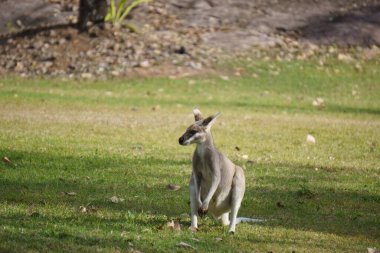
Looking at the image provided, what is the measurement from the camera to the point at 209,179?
8.46 meters

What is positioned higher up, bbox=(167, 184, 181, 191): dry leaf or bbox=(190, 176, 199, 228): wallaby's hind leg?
bbox=(190, 176, 199, 228): wallaby's hind leg

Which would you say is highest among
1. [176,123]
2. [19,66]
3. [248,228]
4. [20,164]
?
[248,228]

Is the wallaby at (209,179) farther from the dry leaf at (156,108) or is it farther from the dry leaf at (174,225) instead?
the dry leaf at (156,108)

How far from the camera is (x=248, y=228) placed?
8.71 meters

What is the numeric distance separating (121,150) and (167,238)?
6.18 metres

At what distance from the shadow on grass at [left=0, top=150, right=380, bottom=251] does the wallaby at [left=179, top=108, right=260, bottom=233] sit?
53 cm

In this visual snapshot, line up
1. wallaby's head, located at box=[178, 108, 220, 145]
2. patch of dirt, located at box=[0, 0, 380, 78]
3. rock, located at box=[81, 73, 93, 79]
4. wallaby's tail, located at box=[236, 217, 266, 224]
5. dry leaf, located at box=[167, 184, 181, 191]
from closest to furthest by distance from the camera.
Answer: wallaby's head, located at box=[178, 108, 220, 145] → wallaby's tail, located at box=[236, 217, 266, 224] → dry leaf, located at box=[167, 184, 181, 191] → rock, located at box=[81, 73, 93, 79] → patch of dirt, located at box=[0, 0, 380, 78]

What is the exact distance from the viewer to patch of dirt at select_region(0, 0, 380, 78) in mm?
24905

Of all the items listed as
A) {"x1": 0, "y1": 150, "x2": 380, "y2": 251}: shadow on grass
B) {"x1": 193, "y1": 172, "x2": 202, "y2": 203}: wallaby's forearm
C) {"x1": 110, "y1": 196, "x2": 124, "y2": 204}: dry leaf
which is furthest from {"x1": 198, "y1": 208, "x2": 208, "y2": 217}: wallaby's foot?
{"x1": 110, "y1": 196, "x2": 124, "y2": 204}: dry leaf

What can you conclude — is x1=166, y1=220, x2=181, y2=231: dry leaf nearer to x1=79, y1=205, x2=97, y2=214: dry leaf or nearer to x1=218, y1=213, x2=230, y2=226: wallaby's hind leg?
x1=218, y1=213, x2=230, y2=226: wallaby's hind leg

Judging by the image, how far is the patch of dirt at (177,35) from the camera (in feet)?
81.7

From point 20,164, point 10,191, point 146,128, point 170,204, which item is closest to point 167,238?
point 170,204

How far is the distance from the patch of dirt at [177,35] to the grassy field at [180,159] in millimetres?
1132

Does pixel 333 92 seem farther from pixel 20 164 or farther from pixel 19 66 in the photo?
pixel 20 164
